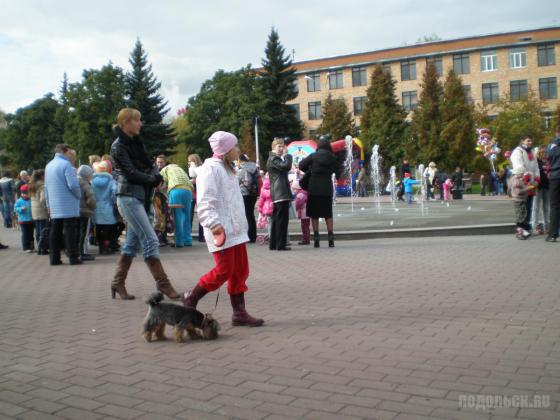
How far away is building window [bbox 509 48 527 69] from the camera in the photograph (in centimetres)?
7331

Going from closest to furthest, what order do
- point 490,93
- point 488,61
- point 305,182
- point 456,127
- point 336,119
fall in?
1. point 305,182
2. point 456,127
3. point 488,61
4. point 336,119
5. point 490,93

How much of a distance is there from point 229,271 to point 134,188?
6.76 ft

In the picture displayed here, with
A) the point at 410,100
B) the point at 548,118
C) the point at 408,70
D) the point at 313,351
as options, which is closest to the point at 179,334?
the point at 313,351

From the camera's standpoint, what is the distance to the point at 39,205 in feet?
43.7

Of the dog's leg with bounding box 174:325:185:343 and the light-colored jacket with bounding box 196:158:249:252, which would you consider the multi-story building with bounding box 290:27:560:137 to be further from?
the dog's leg with bounding box 174:325:185:343

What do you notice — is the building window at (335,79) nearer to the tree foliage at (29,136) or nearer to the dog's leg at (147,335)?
the tree foliage at (29,136)

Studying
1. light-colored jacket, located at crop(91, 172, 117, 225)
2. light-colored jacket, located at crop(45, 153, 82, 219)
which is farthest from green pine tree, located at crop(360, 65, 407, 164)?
light-colored jacket, located at crop(45, 153, 82, 219)

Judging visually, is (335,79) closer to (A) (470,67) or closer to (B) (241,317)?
(A) (470,67)

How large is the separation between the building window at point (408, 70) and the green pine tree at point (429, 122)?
11.8 metres

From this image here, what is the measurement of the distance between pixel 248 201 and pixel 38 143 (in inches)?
3267

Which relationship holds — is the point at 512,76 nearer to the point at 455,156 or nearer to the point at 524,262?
the point at 455,156

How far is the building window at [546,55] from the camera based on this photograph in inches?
2820

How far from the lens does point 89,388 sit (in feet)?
13.8

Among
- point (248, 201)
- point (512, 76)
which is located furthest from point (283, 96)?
point (248, 201)
